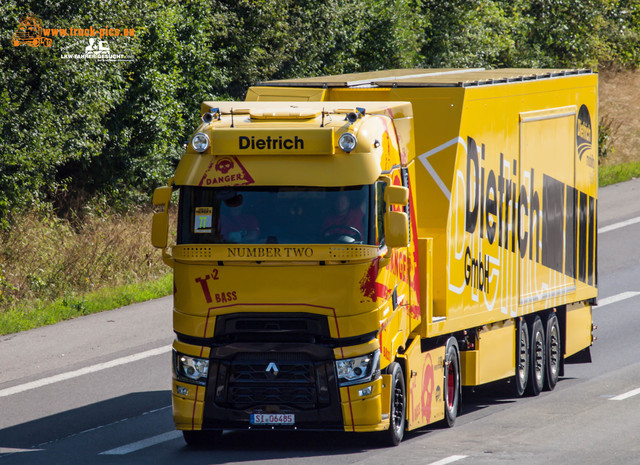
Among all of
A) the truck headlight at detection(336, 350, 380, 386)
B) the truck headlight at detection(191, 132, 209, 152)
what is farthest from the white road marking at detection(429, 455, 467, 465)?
the truck headlight at detection(191, 132, 209, 152)

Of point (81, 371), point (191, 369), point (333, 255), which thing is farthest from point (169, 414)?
point (333, 255)

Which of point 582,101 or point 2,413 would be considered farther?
point 582,101

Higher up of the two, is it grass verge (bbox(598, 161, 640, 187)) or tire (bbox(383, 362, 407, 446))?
grass verge (bbox(598, 161, 640, 187))

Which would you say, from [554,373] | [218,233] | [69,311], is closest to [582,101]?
[554,373]

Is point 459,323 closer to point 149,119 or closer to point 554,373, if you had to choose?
point 554,373

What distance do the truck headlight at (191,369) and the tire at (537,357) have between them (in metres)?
5.75

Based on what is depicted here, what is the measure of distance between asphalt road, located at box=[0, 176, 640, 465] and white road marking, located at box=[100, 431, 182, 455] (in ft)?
0.04

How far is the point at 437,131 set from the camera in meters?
13.1

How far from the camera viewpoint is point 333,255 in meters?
11.3

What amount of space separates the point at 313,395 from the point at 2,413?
4671 mm

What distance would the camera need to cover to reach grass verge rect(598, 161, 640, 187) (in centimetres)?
3275

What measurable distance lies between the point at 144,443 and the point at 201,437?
0.71m

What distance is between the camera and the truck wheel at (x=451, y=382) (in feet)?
44.0

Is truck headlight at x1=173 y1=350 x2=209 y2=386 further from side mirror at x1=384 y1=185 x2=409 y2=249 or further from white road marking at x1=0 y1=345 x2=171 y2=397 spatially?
white road marking at x1=0 y1=345 x2=171 y2=397
